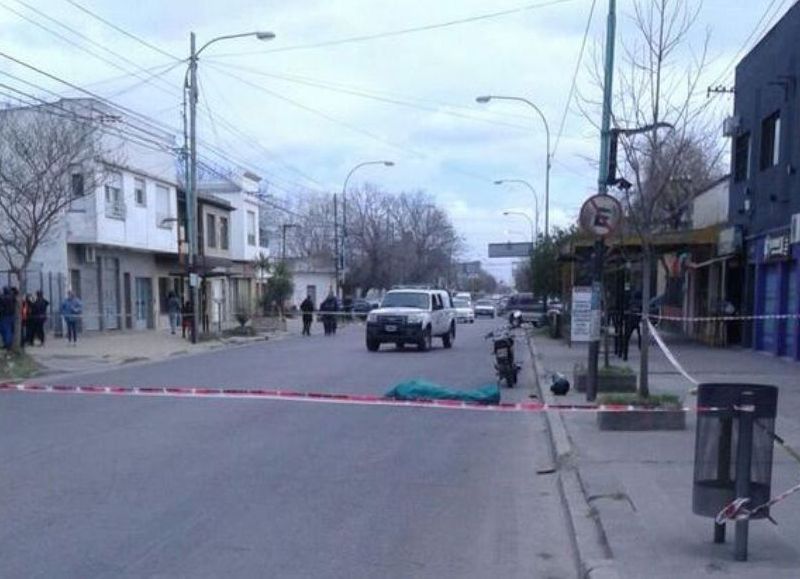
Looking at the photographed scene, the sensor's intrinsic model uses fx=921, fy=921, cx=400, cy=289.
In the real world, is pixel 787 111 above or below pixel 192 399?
above

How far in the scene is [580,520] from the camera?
695 centimetres

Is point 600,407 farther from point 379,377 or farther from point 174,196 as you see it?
point 174,196

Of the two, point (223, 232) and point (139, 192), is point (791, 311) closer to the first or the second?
point (139, 192)

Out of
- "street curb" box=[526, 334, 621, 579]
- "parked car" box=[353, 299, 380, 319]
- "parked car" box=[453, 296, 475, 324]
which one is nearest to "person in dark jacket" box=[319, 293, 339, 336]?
"parked car" box=[353, 299, 380, 319]

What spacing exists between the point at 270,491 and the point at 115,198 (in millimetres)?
28715

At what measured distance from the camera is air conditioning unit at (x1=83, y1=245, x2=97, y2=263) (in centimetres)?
3428

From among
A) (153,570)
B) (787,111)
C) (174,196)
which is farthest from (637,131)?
(174,196)

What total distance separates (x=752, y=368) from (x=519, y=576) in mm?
15527

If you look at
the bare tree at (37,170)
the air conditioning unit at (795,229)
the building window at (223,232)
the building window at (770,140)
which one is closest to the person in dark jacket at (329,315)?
the building window at (223,232)

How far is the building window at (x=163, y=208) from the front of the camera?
39031 millimetres

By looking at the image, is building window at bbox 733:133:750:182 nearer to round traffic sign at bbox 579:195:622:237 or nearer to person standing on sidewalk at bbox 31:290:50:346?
round traffic sign at bbox 579:195:622:237

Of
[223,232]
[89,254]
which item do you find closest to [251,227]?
[223,232]

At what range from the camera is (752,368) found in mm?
19797

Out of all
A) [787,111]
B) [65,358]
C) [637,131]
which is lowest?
[65,358]
